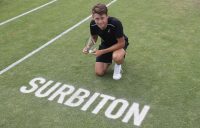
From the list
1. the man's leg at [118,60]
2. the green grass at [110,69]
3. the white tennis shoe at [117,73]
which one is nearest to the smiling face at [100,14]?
the man's leg at [118,60]

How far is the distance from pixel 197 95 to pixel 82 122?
228cm

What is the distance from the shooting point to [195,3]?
442 inches

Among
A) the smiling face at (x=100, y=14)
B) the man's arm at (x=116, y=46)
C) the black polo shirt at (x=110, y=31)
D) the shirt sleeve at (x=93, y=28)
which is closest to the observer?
the smiling face at (x=100, y=14)

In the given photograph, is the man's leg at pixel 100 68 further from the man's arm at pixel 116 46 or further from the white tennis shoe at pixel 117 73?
the man's arm at pixel 116 46

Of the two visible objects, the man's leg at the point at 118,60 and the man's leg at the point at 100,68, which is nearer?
the man's leg at the point at 118,60

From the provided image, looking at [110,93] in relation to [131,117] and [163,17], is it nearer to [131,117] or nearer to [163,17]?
[131,117]

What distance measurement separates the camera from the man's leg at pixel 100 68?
6.82 metres

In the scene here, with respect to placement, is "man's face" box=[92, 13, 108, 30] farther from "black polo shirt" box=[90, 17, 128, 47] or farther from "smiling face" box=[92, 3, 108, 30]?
"black polo shirt" box=[90, 17, 128, 47]


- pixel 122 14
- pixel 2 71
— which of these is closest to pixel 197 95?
pixel 2 71

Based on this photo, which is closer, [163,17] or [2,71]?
[2,71]

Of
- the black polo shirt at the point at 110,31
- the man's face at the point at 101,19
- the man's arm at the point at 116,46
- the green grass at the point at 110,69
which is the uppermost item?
the man's face at the point at 101,19

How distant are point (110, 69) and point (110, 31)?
1.07 m

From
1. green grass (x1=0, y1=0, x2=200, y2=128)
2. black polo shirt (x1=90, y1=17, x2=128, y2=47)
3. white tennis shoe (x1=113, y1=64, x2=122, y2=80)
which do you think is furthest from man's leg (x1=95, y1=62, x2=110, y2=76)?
black polo shirt (x1=90, y1=17, x2=128, y2=47)

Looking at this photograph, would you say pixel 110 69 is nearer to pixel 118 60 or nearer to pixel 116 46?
pixel 118 60
